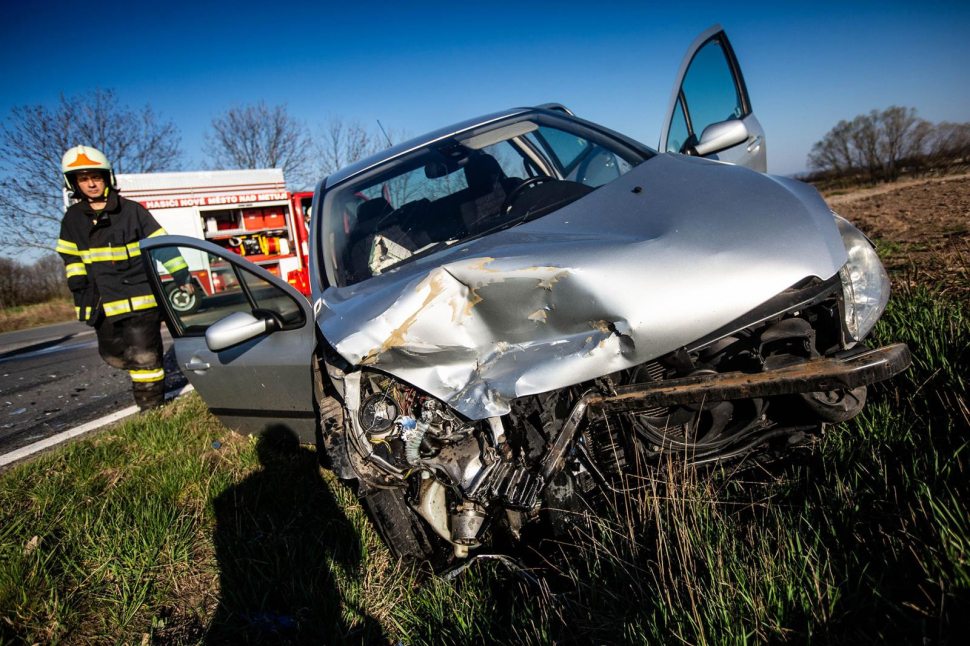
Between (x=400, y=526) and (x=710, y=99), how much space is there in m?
3.32

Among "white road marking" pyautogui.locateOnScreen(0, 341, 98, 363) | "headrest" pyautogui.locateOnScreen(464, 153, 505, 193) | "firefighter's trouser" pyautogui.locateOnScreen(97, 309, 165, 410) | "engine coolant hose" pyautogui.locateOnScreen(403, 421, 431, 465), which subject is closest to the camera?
"engine coolant hose" pyautogui.locateOnScreen(403, 421, 431, 465)

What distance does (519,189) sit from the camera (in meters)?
2.63

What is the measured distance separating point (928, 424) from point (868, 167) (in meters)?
21.1

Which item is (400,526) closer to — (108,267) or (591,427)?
(591,427)

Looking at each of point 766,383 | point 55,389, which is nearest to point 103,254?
point 55,389

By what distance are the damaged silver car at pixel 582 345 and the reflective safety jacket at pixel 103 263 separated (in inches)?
95.9

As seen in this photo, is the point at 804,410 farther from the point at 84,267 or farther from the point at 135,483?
the point at 84,267

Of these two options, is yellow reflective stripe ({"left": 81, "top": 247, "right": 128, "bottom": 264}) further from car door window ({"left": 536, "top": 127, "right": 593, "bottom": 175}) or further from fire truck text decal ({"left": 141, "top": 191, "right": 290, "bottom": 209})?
fire truck text decal ({"left": 141, "top": 191, "right": 290, "bottom": 209})

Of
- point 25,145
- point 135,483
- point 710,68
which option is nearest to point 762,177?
point 710,68

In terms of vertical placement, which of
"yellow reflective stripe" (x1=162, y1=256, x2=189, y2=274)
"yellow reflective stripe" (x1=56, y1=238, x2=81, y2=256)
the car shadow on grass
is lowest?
the car shadow on grass

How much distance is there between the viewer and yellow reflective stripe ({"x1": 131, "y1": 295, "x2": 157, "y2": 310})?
4.38m

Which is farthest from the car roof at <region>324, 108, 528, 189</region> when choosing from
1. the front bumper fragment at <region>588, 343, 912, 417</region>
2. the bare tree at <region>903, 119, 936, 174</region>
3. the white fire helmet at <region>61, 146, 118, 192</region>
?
the bare tree at <region>903, 119, 936, 174</region>

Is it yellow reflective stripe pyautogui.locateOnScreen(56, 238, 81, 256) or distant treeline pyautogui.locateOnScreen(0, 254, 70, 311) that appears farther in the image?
distant treeline pyautogui.locateOnScreen(0, 254, 70, 311)

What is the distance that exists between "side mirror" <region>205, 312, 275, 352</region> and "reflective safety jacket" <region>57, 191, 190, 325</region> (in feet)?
7.57
